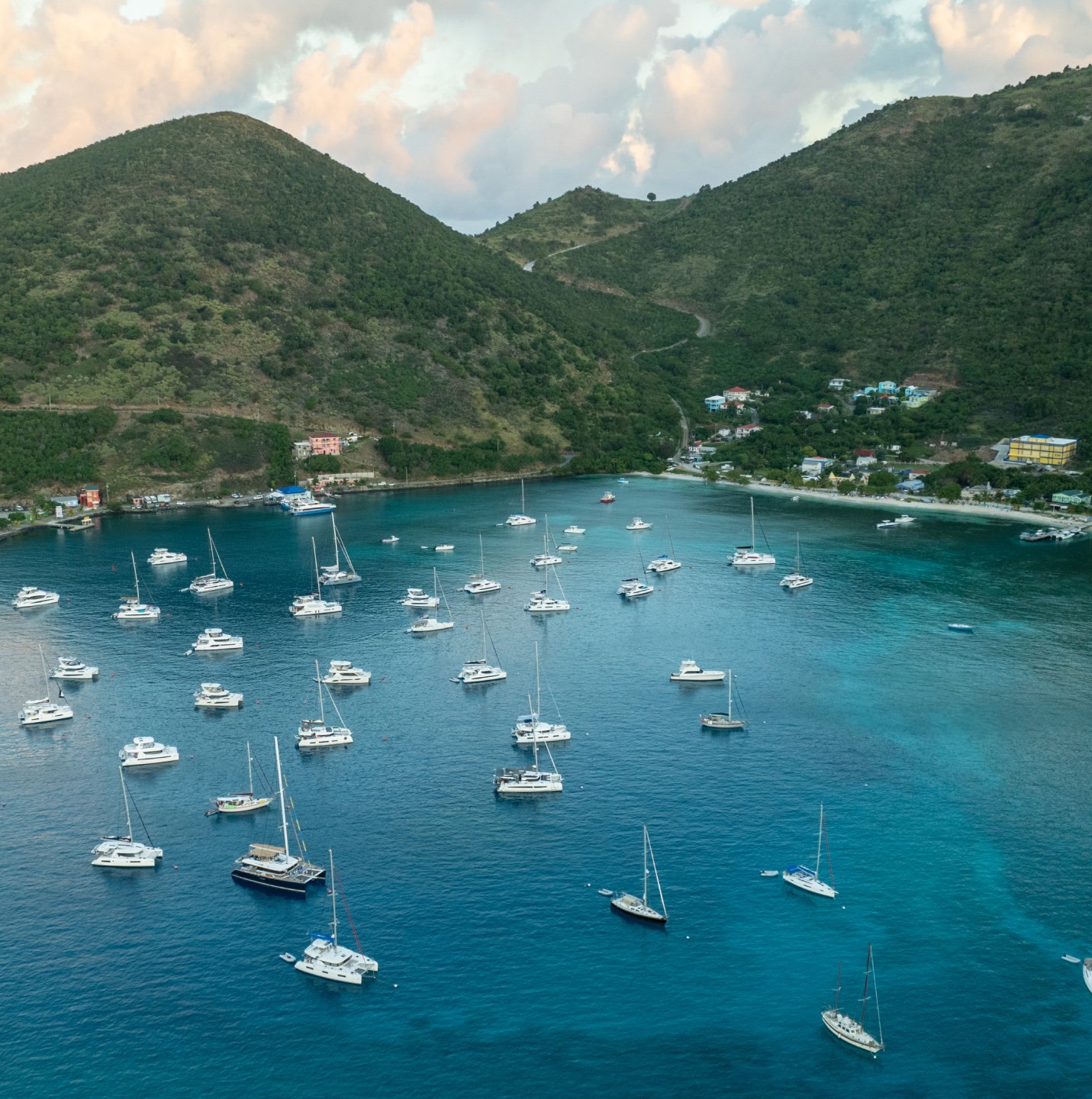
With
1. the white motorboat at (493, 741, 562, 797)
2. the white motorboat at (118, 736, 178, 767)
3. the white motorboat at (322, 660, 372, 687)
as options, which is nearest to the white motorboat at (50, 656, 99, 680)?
the white motorboat at (118, 736, 178, 767)

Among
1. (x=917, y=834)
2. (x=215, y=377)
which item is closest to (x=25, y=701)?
(x=917, y=834)

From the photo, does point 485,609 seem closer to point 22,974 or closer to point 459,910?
point 459,910

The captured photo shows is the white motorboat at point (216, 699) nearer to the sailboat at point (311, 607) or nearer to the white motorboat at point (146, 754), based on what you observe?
the white motorboat at point (146, 754)

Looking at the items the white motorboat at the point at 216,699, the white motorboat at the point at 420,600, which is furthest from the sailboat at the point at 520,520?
the white motorboat at the point at 216,699

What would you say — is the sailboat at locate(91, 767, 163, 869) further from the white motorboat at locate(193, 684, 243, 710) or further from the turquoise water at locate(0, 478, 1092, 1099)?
the white motorboat at locate(193, 684, 243, 710)

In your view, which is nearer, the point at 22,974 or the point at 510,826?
the point at 22,974

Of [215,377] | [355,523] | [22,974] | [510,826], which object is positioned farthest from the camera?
[215,377]

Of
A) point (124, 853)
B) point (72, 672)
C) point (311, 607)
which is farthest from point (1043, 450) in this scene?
point (124, 853)
